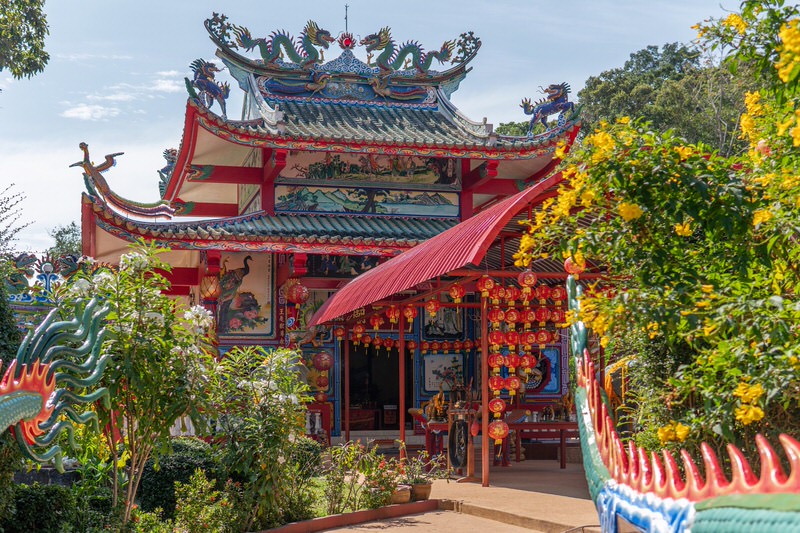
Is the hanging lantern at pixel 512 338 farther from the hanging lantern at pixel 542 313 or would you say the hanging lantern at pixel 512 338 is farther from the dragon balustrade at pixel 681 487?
the dragon balustrade at pixel 681 487

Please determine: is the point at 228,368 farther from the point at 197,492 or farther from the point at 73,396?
the point at 73,396

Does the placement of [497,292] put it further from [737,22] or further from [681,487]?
[681,487]

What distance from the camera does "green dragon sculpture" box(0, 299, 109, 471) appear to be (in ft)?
19.2

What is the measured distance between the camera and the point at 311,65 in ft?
64.7

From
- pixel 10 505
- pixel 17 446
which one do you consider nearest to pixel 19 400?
pixel 17 446

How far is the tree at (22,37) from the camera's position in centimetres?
1841

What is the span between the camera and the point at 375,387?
69.0ft

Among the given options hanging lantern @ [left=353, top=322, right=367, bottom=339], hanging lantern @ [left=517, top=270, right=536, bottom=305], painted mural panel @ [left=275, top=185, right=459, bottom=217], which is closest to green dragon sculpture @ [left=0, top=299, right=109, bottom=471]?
hanging lantern @ [left=517, top=270, right=536, bottom=305]

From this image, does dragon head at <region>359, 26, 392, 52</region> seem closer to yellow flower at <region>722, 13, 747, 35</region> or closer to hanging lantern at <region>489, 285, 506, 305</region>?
hanging lantern at <region>489, 285, 506, 305</region>

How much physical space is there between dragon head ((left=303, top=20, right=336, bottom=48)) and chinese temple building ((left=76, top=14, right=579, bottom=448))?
0.06ft

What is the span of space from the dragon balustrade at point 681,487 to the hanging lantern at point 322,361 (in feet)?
36.4

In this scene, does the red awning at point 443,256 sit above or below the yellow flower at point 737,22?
below

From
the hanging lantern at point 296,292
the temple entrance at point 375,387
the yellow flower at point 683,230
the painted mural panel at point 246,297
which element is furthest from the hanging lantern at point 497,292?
the temple entrance at point 375,387

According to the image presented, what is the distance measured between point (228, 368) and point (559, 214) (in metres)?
4.41
